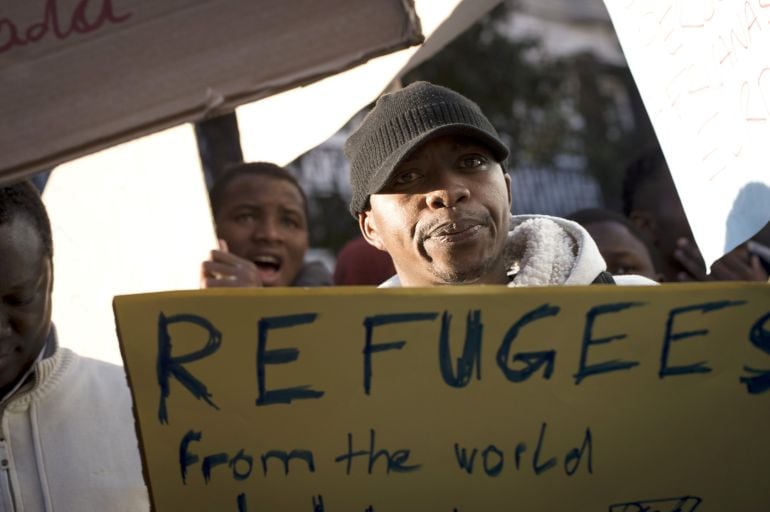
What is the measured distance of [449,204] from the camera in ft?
7.48

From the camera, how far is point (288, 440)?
1.76 meters

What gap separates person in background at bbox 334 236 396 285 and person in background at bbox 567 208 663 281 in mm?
611

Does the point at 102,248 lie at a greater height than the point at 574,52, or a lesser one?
lesser

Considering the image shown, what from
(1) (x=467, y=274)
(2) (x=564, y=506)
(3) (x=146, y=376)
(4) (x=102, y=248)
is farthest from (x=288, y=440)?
(4) (x=102, y=248)

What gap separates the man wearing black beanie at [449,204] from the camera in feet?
7.47

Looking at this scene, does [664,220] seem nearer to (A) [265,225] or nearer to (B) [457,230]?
(A) [265,225]

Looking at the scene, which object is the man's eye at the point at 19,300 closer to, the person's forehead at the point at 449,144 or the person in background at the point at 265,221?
the person's forehead at the point at 449,144

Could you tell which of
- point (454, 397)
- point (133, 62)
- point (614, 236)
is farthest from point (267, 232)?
point (454, 397)

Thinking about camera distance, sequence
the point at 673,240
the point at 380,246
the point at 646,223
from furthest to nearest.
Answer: the point at 646,223, the point at 673,240, the point at 380,246

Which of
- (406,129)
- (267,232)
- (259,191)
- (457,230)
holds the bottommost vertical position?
(457,230)

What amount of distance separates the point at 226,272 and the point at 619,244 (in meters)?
1.25

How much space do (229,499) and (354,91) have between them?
1885mm

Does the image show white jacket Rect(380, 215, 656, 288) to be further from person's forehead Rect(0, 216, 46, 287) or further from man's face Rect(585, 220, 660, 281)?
man's face Rect(585, 220, 660, 281)

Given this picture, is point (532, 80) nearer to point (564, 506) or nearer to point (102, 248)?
point (102, 248)
